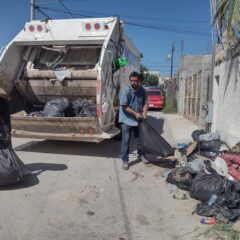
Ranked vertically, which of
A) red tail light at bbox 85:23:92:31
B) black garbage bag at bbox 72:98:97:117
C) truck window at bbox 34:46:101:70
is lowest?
black garbage bag at bbox 72:98:97:117

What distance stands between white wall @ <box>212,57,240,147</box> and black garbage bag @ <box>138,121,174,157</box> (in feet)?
4.20

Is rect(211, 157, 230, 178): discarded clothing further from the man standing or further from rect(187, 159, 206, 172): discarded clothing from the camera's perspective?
the man standing

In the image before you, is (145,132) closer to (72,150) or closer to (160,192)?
(160,192)

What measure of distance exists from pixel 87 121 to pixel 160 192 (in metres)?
2.33

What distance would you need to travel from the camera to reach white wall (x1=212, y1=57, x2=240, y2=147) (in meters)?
6.80

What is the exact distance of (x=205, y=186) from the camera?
4.74 meters

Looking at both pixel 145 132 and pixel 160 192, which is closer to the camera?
pixel 160 192

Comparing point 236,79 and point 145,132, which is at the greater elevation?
point 236,79

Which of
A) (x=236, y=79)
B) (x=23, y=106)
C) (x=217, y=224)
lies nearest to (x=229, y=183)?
(x=217, y=224)

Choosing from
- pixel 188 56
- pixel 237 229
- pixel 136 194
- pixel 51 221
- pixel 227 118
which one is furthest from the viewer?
pixel 188 56

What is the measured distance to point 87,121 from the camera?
7004mm

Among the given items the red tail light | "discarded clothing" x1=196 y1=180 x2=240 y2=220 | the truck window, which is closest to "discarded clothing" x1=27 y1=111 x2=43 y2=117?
the truck window

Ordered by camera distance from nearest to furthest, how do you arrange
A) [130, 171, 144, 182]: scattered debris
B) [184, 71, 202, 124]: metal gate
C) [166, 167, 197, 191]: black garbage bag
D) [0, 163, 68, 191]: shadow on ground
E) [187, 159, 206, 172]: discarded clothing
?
[166, 167, 197, 191]: black garbage bag < [0, 163, 68, 191]: shadow on ground < [187, 159, 206, 172]: discarded clothing < [130, 171, 144, 182]: scattered debris < [184, 71, 202, 124]: metal gate

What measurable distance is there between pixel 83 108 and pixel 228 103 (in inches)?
117
